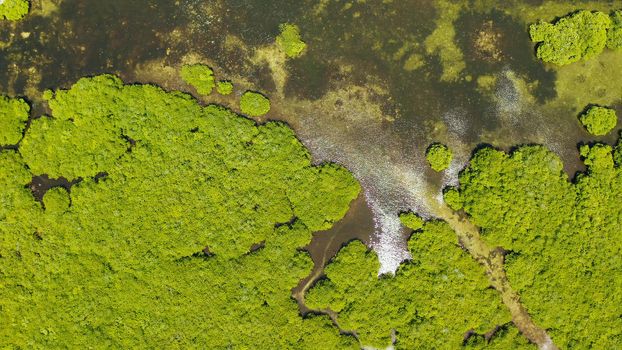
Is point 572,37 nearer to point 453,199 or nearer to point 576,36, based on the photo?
point 576,36

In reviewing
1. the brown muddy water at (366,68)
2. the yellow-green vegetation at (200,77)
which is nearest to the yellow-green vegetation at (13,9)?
the brown muddy water at (366,68)

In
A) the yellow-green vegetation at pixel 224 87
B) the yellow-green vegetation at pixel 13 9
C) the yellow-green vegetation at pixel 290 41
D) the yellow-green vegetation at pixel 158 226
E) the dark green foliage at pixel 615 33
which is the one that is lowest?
the yellow-green vegetation at pixel 158 226

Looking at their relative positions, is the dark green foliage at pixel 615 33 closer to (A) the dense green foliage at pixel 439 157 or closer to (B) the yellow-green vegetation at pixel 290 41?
(A) the dense green foliage at pixel 439 157

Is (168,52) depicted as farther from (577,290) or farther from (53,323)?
(577,290)

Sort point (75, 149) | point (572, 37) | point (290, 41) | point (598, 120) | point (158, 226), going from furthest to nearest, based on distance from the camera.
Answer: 1. point (290, 41)
2. point (572, 37)
3. point (598, 120)
4. point (75, 149)
5. point (158, 226)

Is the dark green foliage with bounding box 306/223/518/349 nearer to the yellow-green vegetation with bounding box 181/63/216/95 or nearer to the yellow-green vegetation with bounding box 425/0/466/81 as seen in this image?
the yellow-green vegetation with bounding box 425/0/466/81

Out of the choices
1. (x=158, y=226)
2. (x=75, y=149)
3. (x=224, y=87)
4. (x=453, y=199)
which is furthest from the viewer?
(x=224, y=87)

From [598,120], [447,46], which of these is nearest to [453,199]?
[447,46]
